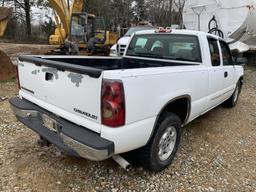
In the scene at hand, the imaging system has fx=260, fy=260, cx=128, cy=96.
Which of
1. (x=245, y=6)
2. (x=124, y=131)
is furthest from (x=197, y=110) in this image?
(x=245, y=6)

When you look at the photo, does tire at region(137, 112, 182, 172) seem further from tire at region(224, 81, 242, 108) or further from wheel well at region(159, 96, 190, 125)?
tire at region(224, 81, 242, 108)

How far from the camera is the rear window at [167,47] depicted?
425 centimetres

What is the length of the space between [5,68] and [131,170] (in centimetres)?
637

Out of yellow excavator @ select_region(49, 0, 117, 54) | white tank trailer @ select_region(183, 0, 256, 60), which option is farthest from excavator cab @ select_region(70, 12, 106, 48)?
white tank trailer @ select_region(183, 0, 256, 60)

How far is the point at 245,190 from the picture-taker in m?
3.25

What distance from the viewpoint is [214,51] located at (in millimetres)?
4613

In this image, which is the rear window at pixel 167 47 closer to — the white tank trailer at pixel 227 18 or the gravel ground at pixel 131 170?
the gravel ground at pixel 131 170

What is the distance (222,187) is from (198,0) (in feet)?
31.5

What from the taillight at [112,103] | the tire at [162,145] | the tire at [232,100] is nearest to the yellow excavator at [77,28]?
the tire at [232,100]

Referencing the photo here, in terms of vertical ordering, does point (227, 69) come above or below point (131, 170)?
above

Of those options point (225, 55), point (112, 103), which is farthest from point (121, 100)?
point (225, 55)

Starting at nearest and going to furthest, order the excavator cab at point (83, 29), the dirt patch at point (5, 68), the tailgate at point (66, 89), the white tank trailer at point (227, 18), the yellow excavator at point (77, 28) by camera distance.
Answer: the tailgate at point (66, 89) < the dirt patch at point (5, 68) < the white tank trailer at point (227, 18) < the yellow excavator at point (77, 28) < the excavator cab at point (83, 29)

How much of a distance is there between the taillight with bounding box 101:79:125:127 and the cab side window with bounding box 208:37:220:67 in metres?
2.54

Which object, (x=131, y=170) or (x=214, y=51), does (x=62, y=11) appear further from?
(x=131, y=170)
